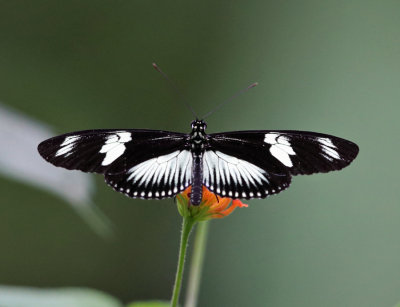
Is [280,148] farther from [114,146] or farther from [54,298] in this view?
[54,298]

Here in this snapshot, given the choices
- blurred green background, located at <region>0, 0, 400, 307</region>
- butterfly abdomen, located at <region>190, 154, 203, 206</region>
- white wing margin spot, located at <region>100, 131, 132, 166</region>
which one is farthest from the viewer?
blurred green background, located at <region>0, 0, 400, 307</region>

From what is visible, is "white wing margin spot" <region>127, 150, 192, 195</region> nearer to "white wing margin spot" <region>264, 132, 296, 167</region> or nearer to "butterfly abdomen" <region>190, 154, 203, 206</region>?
"butterfly abdomen" <region>190, 154, 203, 206</region>

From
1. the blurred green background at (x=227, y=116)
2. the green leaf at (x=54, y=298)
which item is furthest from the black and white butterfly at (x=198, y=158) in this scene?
the blurred green background at (x=227, y=116)

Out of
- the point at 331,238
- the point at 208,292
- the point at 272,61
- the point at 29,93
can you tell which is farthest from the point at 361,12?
the point at 29,93

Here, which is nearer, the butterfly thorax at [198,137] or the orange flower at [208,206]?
the orange flower at [208,206]

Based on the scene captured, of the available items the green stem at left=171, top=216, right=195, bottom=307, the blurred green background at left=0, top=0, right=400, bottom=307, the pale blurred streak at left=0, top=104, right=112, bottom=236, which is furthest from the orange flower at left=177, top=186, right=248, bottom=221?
the blurred green background at left=0, top=0, right=400, bottom=307

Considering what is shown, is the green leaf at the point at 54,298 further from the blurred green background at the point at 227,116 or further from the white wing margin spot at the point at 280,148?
the blurred green background at the point at 227,116
